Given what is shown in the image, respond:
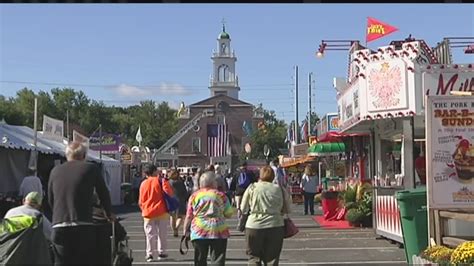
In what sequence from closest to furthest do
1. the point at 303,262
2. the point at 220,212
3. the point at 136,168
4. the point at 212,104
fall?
the point at 220,212 < the point at 303,262 < the point at 136,168 < the point at 212,104

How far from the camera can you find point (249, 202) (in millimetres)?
9391

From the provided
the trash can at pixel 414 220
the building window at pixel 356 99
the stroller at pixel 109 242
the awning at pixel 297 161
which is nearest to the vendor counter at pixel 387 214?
the building window at pixel 356 99

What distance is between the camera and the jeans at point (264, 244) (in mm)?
9203

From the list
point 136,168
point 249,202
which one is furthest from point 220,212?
point 136,168

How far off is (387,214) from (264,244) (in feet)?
21.2

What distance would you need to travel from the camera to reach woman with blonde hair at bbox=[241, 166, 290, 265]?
9195mm

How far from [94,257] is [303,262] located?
561cm

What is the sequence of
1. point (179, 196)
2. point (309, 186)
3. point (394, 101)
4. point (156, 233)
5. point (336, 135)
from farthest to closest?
point (309, 186)
point (336, 135)
point (179, 196)
point (394, 101)
point (156, 233)

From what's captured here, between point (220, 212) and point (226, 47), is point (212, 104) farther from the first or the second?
point (220, 212)

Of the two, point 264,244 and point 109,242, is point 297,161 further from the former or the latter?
point 109,242

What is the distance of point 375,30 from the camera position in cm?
1916

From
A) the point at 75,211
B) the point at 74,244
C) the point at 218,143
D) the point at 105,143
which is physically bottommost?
the point at 74,244

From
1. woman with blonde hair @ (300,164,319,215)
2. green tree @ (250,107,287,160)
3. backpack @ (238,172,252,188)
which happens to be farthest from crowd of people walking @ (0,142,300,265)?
green tree @ (250,107,287,160)

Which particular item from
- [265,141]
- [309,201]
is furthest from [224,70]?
[309,201]
